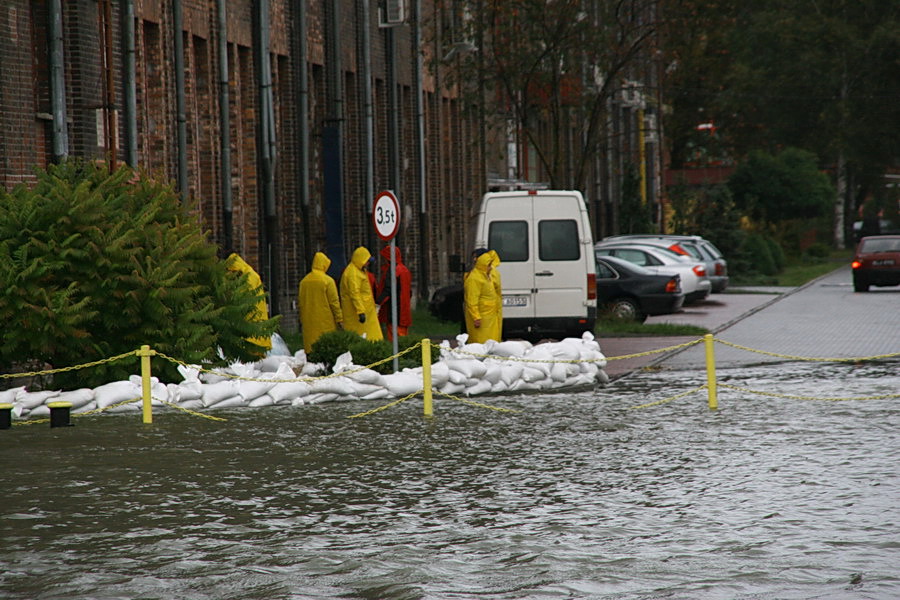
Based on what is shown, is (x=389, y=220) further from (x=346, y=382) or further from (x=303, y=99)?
(x=303, y=99)

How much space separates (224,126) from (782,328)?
402 inches

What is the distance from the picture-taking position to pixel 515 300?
22828 millimetres

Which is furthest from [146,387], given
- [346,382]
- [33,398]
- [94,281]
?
[346,382]

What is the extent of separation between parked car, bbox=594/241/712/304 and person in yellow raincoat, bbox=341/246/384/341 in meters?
13.7

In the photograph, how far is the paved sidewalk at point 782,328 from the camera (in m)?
21.7

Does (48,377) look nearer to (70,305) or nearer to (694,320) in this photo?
(70,305)

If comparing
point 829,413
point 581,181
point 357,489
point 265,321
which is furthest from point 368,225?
point 357,489

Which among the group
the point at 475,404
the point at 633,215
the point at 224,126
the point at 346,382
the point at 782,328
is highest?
the point at 224,126

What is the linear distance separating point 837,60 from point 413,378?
66.3 m

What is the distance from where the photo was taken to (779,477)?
10891mm

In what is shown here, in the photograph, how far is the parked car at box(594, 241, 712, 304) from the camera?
33.2 metres

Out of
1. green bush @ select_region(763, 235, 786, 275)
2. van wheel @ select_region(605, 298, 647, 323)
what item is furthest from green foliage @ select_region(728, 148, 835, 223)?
van wheel @ select_region(605, 298, 647, 323)

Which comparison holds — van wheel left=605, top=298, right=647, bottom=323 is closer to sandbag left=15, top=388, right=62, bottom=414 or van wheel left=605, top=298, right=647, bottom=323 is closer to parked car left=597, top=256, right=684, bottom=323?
parked car left=597, top=256, right=684, bottom=323

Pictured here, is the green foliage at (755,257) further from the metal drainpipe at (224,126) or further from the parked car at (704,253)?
the metal drainpipe at (224,126)
